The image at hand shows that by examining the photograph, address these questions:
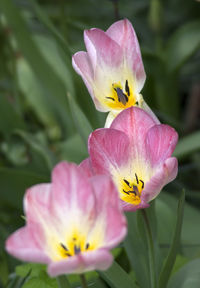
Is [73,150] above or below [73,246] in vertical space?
below

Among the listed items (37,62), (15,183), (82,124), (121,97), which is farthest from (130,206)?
(37,62)

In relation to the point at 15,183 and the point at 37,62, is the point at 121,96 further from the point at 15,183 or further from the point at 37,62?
the point at 37,62

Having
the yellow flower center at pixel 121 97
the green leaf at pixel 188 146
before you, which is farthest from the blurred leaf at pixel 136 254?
the green leaf at pixel 188 146

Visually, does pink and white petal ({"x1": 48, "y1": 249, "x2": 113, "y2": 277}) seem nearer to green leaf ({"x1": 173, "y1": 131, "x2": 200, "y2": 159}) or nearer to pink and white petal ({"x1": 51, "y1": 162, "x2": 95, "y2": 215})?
pink and white petal ({"x1": 51, "y1": 162, "x2": 95, "y2": 215})

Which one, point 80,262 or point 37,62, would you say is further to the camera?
point 37,62

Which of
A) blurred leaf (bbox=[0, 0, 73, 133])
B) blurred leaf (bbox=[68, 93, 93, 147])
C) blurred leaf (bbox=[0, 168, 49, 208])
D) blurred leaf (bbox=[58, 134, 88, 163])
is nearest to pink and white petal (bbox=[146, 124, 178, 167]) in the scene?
blurred leaf (bbox=[68, 93, 93, 147])

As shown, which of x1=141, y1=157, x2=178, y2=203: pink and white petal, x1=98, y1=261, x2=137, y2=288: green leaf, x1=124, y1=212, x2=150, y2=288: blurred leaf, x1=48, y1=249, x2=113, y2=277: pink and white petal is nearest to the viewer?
x1=48, y1=249, x2=113, y2=277: pink and white petal
